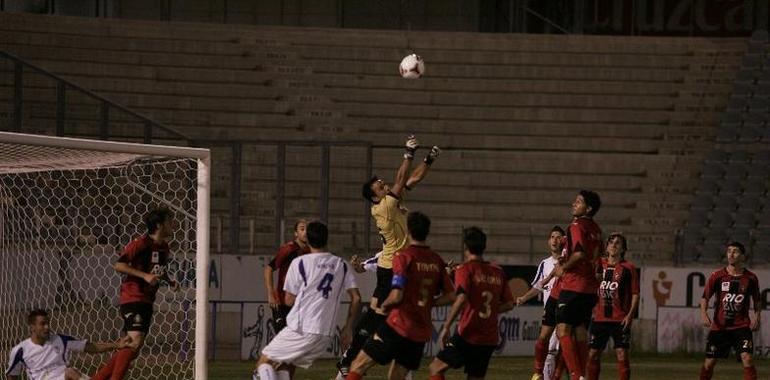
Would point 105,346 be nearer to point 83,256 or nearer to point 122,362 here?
point 122,362

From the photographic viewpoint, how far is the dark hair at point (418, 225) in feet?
39.7

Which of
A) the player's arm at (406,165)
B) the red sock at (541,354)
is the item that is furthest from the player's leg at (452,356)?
the red sock at (541,354)

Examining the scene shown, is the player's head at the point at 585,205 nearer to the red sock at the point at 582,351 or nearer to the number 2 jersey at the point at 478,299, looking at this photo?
the red sock at the point at 582,351

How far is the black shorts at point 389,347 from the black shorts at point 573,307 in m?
2.98

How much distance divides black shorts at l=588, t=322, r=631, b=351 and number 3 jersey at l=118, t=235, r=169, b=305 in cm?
454

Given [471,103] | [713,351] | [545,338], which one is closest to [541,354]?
[545,338]

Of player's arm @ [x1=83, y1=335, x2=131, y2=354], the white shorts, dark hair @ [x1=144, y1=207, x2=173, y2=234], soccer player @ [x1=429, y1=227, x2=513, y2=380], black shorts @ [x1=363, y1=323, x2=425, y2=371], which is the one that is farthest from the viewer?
dark hair @ [x1=144, y1=207, x2=173, y2=234]

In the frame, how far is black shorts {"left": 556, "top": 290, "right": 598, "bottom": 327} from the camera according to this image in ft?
49.1

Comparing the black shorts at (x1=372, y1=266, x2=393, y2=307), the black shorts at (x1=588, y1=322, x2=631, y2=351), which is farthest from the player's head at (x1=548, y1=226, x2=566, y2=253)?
the black shorts at (x1=372, y1=266, x2=393, y2=307)

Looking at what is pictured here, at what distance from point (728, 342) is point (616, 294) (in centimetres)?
123

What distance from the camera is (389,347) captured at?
40.1ft

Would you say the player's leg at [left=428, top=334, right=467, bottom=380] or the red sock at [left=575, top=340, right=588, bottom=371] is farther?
the red sock at [left=575, top=340, right=588, bottom=371]

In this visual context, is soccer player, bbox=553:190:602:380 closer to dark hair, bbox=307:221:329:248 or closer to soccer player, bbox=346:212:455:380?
soccer player, bbox=346:212:455:380

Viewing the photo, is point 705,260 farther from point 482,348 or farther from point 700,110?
point 482,348
